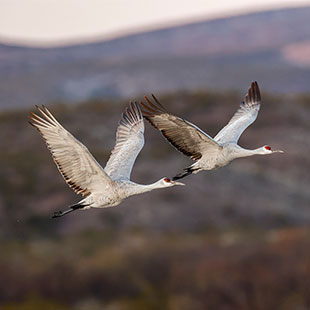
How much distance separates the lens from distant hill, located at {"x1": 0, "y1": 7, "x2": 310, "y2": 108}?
391ft

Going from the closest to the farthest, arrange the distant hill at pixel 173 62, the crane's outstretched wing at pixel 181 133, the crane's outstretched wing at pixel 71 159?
the crane's outstretched wing at pixel 71 159, the crane's outstretched wing at pixel 181 133, the distant hill at pixel 173 62

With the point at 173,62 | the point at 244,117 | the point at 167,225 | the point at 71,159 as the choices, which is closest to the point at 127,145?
the point at 71,159

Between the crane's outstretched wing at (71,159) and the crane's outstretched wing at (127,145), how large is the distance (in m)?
0.67

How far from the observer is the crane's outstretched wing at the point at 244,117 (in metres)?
16.3

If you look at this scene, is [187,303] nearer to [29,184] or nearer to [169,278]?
[169,278]

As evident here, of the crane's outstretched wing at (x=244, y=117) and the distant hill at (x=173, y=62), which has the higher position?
the crane's outstretched wing at (x=244, y=117)

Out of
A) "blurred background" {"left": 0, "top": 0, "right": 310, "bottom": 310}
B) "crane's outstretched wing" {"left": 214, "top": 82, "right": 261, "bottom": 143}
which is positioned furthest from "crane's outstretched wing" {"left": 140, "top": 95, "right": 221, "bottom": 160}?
"blurred background" {"left": 0, "top": 0, "right": 310, "bottom": 310}

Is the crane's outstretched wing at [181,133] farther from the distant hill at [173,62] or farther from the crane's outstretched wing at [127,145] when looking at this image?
the distant hill at [173,62]

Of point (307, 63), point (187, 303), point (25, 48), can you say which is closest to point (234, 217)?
point (187, 303)

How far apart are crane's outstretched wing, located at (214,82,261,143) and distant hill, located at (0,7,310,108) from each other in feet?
300

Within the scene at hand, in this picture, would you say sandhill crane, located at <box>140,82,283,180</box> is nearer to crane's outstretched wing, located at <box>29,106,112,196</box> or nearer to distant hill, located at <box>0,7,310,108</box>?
crane's outstretched wing, located at <box>29,106,112,196</box>

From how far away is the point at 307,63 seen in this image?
13625 centimetres

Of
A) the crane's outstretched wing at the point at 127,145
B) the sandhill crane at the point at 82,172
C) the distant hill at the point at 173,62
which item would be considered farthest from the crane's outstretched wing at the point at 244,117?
the distant hill at the point at 173,62

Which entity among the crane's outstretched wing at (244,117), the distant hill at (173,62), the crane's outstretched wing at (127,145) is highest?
the crane's outstretched wing at (127,145)
